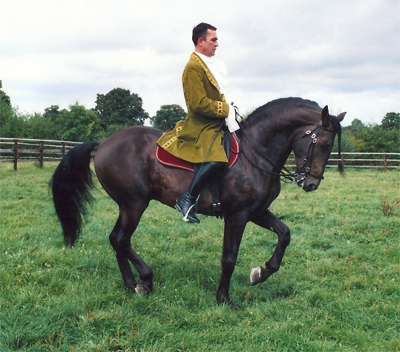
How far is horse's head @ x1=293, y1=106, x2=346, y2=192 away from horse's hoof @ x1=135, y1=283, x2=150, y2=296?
7.66 ft

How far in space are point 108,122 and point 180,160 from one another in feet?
168

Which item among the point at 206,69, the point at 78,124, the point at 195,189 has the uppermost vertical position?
the point at 78,124

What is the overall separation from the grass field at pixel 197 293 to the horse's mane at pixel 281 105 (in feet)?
7.58

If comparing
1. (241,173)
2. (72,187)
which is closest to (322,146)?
(241,173)

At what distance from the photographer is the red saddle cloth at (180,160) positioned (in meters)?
4.86

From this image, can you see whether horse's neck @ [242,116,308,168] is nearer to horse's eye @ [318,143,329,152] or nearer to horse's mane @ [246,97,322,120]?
horse's mane @ [246,97,322,120]

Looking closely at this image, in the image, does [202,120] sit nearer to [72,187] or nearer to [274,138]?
[274,138]

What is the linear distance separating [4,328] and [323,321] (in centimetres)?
328

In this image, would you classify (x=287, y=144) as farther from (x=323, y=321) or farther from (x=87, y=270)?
(x=87, y=270)

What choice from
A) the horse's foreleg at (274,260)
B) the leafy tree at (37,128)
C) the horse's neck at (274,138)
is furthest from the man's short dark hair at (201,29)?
the leafy tree at (37,128)

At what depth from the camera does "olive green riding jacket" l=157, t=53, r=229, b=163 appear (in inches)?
183

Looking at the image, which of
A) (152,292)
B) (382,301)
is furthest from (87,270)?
(382,301)

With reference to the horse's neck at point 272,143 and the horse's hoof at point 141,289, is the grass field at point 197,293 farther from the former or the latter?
the horse's neck at point 272,143

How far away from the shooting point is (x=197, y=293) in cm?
489
